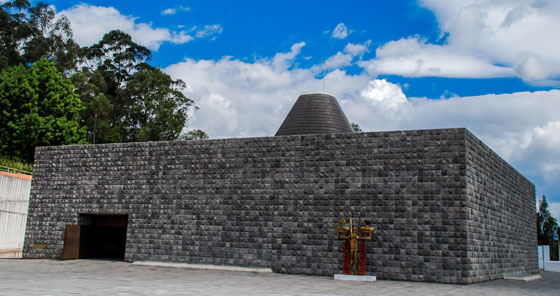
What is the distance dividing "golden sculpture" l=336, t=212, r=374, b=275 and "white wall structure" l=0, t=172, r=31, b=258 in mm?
13477

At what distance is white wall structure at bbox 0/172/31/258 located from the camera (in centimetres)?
1786

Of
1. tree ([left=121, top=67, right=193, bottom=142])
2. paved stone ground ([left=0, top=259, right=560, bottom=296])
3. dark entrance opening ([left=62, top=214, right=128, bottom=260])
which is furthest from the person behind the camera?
tree ([left=121, top=67, right=193, bottom=142])

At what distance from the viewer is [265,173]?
12.5 m

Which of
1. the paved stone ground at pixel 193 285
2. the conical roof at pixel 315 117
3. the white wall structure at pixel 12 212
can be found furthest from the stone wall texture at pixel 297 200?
the conical roof at pixel 315 117

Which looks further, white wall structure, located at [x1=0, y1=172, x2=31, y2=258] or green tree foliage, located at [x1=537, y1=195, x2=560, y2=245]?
green tree foliage, located at [x1=537, y1=195, x2=560, y2=245]

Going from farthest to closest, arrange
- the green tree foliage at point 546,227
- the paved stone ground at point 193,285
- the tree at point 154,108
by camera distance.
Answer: the green tree foliage at point 546,227 < the tree at point 154,108 < the paved stone ground at point 193,285

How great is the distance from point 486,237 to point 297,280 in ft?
16.8

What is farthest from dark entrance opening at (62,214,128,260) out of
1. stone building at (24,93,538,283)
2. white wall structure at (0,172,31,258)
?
white wall structure at (0,172,31,258)

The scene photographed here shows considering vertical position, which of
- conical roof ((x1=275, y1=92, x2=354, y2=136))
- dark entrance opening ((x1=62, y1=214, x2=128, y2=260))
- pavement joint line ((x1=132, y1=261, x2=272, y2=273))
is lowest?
pavement joint line ((x1=132, y1=261, x2=272, y2=273))

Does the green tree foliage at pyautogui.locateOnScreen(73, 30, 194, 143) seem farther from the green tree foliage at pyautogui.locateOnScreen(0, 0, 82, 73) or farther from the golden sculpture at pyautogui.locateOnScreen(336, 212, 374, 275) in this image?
the golden sculpture at pyautogui.locateOnScreen(336, 212, 374, 275)

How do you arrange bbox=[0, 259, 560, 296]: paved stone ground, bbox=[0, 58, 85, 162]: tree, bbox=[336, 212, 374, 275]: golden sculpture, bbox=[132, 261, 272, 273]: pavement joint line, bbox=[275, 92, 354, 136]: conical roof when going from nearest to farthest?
bbox=[0, 259, 560, 296]: paved stone ground, bbox=[336, 212, 374, 275]: golden sculpture, bbox=[132, 261, 272, 273]: pavement joint line, bbox=[275, 92, 354, 136]: conical roof, bbox=[0, 58, 85, 162]: tree

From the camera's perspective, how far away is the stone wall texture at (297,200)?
1087cm

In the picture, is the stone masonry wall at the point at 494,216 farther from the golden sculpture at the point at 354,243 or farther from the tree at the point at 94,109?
the tree at the point at 94,109

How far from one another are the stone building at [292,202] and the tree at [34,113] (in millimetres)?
9617
